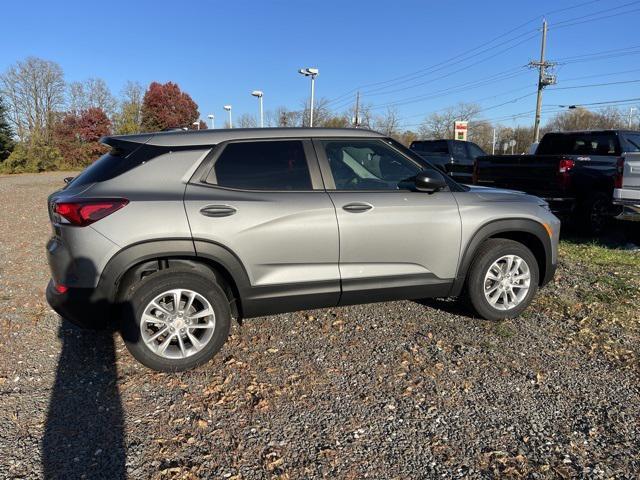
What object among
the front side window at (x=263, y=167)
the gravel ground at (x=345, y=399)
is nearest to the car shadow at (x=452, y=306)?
the gravel ground at (x=345, y=399)

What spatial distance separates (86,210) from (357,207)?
6.25ft

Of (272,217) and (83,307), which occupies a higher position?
(272,217)

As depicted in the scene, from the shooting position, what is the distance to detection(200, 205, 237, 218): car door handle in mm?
3377

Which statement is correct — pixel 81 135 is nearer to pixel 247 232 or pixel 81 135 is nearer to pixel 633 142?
pixel 633 142

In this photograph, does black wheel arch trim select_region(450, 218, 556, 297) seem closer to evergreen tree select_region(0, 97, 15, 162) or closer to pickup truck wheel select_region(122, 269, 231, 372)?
pickup truck wheel select_region(122, 269, 231, 372)

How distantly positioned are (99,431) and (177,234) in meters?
1.29

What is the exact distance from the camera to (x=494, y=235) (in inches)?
170

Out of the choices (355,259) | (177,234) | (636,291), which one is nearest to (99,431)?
(177,234)

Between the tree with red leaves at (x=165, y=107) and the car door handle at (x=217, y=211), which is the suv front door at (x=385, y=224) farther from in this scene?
the tree with red leaves at (x=165, y=107)

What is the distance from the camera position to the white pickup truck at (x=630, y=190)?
265 inches

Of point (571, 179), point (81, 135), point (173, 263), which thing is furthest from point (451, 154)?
point (81, 135)

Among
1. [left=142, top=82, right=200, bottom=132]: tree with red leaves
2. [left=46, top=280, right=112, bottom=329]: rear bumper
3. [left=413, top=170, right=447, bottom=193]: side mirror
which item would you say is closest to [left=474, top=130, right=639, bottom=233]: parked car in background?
[left=413, top=170, right=447, bottom=193]: side mirror

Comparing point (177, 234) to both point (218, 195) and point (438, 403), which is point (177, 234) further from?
point (438, 403)

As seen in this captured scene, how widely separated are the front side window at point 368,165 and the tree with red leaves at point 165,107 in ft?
175
